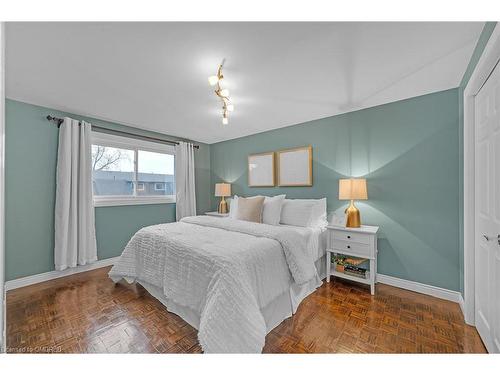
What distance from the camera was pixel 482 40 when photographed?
1.44 metres

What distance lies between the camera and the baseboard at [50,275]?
2.53 metres

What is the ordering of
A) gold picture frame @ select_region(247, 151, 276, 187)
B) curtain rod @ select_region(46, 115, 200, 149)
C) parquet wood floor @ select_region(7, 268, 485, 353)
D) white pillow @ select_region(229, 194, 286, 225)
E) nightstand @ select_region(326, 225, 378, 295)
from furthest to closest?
gold picture frame @ select_region(247, 151, 276, 187)
white pillow @ select_region(229, 194, 286, 225)
curtain rod @ select_region(46, 115, 200, 149)
nightstand @ select_region(326, 225, 378, 295)
parquet wood floor @ select_region(7, 268, 485, 353)

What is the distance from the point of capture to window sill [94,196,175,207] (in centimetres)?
328

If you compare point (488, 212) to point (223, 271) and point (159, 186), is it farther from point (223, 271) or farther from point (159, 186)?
point (159, 186)

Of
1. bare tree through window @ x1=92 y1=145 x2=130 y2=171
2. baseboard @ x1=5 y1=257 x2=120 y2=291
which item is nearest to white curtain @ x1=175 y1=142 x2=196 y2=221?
bare tree through window @ x1=92 y1=145 x2=130 y2=171

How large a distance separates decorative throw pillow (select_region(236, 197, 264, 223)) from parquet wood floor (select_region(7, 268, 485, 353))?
3.89ft

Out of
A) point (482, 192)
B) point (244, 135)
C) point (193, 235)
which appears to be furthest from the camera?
point (244, 135)

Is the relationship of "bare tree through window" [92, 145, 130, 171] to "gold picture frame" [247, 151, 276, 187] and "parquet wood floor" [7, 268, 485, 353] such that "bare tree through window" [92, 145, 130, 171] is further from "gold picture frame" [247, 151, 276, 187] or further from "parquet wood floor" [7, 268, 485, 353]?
"gold picture frame" [247, 151, 276, 187]

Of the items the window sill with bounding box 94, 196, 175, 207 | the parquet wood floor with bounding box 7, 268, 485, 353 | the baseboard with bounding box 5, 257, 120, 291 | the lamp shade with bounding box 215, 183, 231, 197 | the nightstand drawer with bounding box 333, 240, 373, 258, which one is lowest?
the parquet wood floor with bounding box 7, 268, 485, 353

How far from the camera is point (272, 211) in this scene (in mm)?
3014

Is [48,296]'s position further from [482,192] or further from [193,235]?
[482,192]
